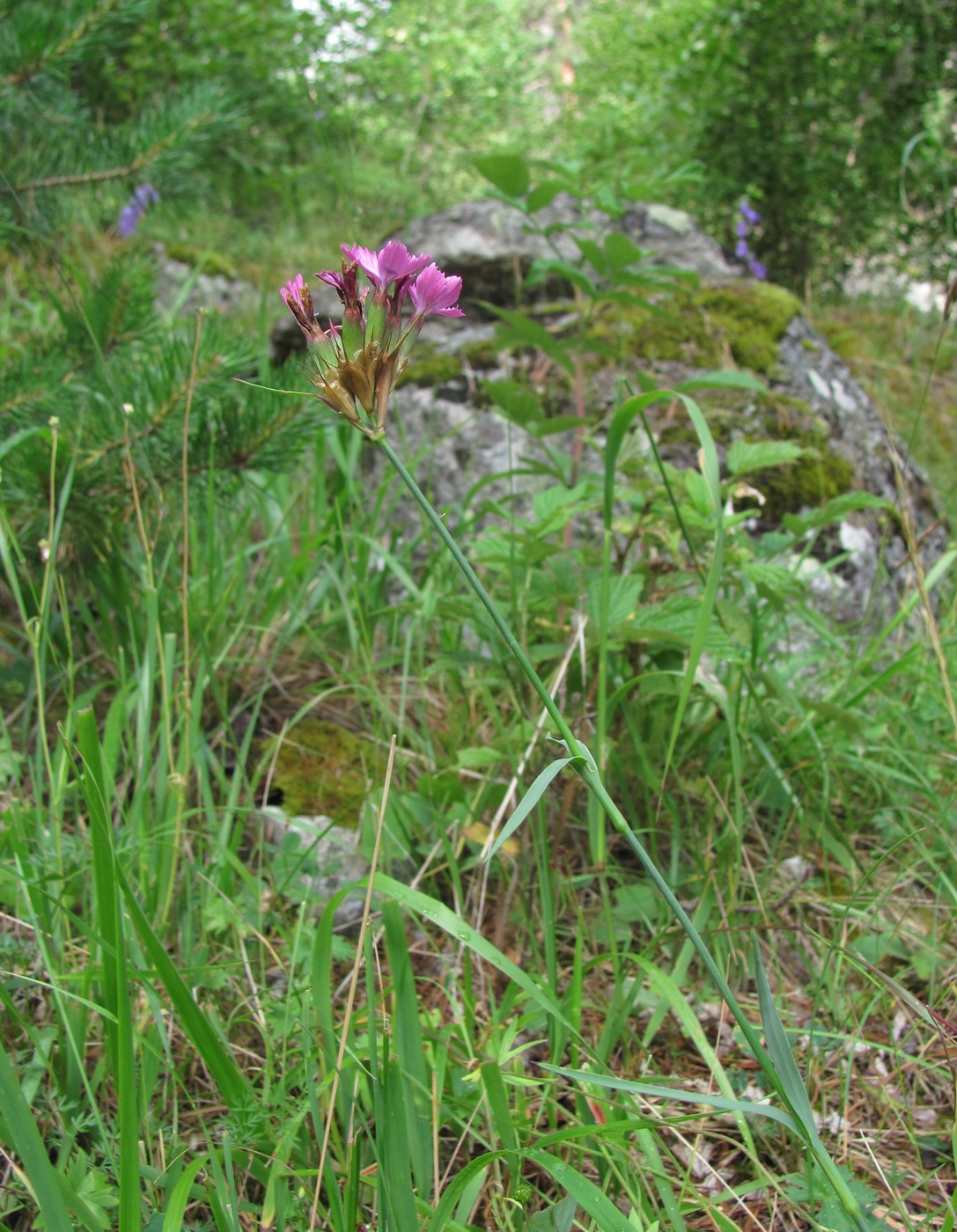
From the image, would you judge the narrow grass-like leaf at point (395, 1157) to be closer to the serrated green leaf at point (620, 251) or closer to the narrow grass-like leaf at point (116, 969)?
the narrow grass-like leaf at point (116, 969)

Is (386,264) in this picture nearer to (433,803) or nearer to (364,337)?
(364,337)

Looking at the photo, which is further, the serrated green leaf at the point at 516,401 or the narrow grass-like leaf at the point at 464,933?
the serrated green leaf at the point at 516,401

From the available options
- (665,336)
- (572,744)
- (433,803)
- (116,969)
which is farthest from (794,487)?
(116,969)

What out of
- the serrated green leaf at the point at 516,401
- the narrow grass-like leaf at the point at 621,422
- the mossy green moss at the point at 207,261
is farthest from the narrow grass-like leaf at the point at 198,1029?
the mossy green moss at the point at 207,261

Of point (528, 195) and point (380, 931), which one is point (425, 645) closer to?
point (380, 931)

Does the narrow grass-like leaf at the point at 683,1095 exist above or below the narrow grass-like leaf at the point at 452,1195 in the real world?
above

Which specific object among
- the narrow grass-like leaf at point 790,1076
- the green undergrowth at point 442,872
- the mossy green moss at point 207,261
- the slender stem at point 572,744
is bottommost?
the green undergrowth at point 442,872

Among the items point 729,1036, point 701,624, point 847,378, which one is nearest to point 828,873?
point 729,1036

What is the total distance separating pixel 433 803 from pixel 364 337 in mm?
849

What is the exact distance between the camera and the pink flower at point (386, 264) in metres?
0.58

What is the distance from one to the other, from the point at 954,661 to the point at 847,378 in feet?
4.31

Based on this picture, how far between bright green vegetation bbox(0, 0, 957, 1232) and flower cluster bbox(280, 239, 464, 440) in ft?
0.21

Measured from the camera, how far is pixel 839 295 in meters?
5.20

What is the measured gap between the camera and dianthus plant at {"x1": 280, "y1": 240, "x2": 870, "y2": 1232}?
578 mm
